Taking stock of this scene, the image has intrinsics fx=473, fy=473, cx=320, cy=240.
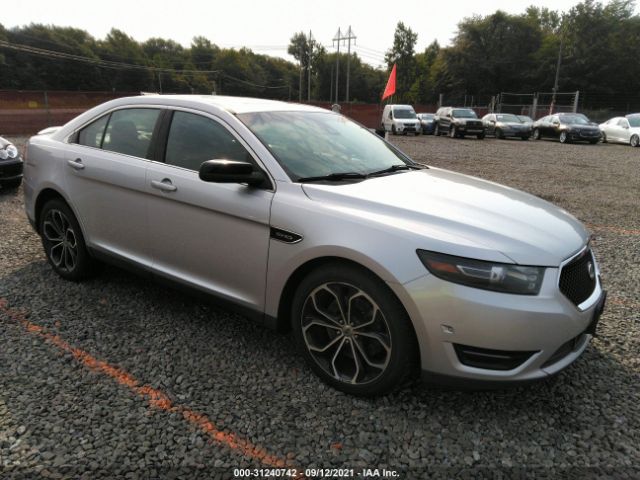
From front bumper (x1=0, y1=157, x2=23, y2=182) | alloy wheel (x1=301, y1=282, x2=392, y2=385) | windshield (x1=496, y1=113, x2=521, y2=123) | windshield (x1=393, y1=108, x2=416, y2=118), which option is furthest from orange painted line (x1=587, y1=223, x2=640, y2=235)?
windshield (x1=496, y1=113, x2=521, y2=123)

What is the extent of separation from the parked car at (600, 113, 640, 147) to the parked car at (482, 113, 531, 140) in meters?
3.50

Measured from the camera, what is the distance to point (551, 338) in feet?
7.35

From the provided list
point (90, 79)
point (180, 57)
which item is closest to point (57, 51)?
point (90, 79)

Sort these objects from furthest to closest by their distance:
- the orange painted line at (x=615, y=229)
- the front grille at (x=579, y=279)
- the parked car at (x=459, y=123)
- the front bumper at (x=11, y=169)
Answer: the parked car at (x=459, y=123), the front bumper at (x=11, y=169), the orange painted line at (x=615, y=229), the front grille at (x=579, y=279)

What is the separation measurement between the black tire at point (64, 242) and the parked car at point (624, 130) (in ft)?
76.7

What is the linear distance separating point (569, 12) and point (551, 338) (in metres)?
76.6

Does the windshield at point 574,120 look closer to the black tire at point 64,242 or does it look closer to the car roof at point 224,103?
the car roof at point 224,103

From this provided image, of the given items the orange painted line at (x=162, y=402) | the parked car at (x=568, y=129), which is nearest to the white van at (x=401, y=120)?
the parked car at (x=568, y=129)

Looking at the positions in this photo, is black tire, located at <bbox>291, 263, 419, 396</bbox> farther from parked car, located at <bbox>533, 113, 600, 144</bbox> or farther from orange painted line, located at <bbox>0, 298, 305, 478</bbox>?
parked car, located at <bbox>533, 113, 600, 144</bbox>

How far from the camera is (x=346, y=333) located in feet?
8.52

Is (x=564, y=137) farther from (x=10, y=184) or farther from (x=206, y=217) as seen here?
(x=206, y=217)

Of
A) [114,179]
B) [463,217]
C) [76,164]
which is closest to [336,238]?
[463,217]

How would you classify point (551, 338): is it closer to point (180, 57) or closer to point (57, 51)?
point (57, 51)

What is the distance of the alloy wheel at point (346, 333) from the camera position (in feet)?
8.12
